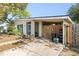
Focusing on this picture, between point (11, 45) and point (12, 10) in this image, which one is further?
point (12, 10)

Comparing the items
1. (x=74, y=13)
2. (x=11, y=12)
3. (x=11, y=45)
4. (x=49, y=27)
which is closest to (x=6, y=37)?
(x=11, y=45)

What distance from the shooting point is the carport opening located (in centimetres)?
500

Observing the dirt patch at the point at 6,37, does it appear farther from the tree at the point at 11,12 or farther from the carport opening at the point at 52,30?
the carport opening at the point at 52,30

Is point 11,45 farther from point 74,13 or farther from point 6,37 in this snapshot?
point 74,13

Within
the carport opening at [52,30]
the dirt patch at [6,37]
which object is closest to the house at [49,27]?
the carport opening at [52,30]

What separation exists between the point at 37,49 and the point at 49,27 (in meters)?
0.53

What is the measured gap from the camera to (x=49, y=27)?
506 cm

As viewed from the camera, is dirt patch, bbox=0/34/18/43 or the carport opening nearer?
dirt patch, bbox=0/34/18/43

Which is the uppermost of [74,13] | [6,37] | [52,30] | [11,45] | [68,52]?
[74,13]

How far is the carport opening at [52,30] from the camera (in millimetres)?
5004

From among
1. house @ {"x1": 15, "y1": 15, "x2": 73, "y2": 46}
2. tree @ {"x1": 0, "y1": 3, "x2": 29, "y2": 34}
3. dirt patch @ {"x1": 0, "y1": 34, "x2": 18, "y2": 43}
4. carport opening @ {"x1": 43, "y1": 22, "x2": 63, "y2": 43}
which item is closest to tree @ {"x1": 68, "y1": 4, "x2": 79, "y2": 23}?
house @ {"x1": 15, "y1": 15, "x2": 73, "y2": 46}

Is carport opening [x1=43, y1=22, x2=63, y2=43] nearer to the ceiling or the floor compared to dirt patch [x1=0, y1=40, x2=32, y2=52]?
nearer to the ceiling

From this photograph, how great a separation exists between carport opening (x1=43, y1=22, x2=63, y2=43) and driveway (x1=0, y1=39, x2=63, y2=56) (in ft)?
0.42

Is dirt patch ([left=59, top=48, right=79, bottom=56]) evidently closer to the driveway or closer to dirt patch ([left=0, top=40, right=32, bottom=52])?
the driveway
